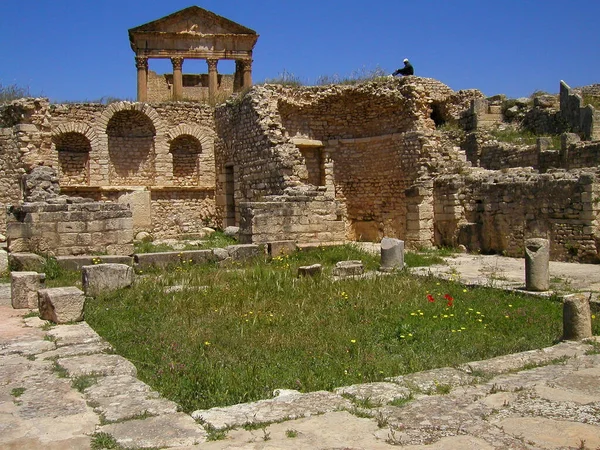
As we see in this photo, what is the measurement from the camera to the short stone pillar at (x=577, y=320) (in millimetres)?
6824

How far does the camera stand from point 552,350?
6.39m

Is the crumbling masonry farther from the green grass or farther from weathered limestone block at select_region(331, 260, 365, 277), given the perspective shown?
the green grass

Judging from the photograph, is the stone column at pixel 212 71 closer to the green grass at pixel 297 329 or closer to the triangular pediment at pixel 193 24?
the triangular pediment at pixel 193 24

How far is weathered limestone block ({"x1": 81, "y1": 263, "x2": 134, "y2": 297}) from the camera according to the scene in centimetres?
988

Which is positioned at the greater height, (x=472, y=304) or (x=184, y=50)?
(x=184, y=50)

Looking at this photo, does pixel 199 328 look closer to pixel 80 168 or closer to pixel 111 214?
pixel 111 214

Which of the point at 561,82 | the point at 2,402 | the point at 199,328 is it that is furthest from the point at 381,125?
the point at 2,402

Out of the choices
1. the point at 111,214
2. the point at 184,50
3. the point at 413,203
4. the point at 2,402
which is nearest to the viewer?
the point at 2,402

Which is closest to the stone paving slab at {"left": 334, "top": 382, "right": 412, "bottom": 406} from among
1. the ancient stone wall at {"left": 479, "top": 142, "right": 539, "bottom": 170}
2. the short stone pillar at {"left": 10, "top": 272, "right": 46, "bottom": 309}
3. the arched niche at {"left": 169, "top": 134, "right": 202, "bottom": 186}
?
the short stone pillar at {"left": 10, "top": 272, "right": 46, "bottom": 309}

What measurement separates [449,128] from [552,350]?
1628 centimetres

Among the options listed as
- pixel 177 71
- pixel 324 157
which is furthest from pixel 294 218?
pixel 177 71

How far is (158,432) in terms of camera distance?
4301 millimetres

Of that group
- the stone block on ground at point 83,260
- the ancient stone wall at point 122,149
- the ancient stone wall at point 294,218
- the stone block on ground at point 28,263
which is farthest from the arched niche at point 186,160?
the stone block on ground at point 28,263

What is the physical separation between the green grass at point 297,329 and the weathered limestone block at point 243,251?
2.38 m
